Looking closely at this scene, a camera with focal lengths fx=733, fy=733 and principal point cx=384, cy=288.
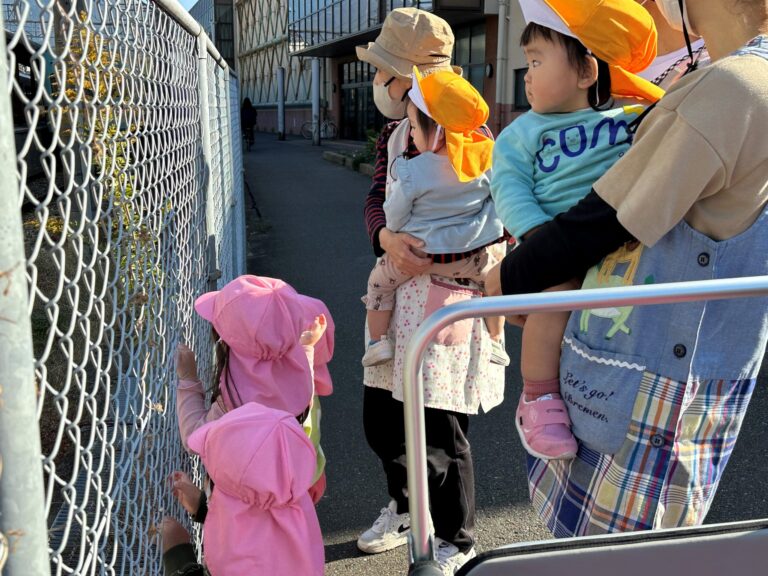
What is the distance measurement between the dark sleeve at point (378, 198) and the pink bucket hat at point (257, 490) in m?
1.12

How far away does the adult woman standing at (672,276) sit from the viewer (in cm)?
131

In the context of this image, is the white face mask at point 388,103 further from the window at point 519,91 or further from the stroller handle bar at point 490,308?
the window at point 519,91

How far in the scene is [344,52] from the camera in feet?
92.1

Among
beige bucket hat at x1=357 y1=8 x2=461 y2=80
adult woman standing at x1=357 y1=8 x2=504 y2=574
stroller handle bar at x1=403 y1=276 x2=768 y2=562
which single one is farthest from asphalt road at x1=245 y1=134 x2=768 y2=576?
beige bucket hat at x1=357 y1=8 x2=461 y2=80

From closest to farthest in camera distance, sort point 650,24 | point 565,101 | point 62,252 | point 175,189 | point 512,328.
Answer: point 62,252
point 650,24
point 565,101
point 175,189
point 512,328

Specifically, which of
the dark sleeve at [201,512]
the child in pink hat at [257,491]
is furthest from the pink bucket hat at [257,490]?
the dark sleeve at [201,512]

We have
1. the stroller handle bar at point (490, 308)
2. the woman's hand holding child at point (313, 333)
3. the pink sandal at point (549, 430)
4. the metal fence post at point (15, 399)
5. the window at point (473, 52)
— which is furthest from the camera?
the window at point (473, 52)

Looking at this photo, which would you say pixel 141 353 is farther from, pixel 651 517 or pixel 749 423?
pixel 749 423

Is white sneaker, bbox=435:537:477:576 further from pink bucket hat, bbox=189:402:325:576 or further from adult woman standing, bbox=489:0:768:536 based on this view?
adult woman standing, bbox=489:0:768:536

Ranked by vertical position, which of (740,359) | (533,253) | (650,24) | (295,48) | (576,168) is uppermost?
(295,48)

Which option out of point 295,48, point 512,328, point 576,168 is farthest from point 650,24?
point 295,48

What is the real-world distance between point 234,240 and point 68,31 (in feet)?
13.9

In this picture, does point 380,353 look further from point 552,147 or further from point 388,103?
point 552,147

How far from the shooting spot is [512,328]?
601 cm
